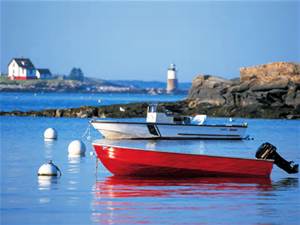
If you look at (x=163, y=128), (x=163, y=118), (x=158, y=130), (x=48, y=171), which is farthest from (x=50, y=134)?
(x=48, y=171)

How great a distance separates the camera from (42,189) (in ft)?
75.8

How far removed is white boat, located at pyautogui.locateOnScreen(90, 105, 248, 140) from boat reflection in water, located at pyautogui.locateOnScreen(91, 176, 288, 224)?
19.7 m

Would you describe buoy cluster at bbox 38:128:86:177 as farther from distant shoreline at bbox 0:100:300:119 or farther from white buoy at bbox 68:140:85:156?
distant shoreline at bbox 0:100:300:119

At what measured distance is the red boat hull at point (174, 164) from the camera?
25.4 metres

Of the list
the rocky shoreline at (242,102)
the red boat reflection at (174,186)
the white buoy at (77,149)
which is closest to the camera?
the red boat reflection at (174,186)

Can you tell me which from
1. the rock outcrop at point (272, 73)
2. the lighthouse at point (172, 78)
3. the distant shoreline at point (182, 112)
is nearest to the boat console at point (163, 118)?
the distant shoreline at point (182, 112)

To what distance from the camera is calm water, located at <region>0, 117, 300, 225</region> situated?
1848 centimetres

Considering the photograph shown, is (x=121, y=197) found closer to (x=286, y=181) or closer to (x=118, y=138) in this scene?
(x=286, y=181)

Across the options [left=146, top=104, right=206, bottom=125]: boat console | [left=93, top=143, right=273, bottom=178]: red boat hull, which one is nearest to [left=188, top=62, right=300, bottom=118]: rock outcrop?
[left=146, top=104, right=206, bottom=125]: boat console

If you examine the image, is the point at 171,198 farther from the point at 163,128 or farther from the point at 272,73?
the point at 272,73

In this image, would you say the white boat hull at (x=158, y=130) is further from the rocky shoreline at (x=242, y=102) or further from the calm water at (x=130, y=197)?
the rocky shoreline at (x=242, y=102)

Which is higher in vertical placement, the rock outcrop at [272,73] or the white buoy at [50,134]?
the rock outcrop at [272,73]

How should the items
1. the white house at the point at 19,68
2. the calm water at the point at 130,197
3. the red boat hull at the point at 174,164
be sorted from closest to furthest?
1. the calm water at the point at 130,197
2. the red boat hull at the point at 174,164
3. the white house at the point at 19,68

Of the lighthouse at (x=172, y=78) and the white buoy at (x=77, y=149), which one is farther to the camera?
the lighthouse at (x=172, y=78)
